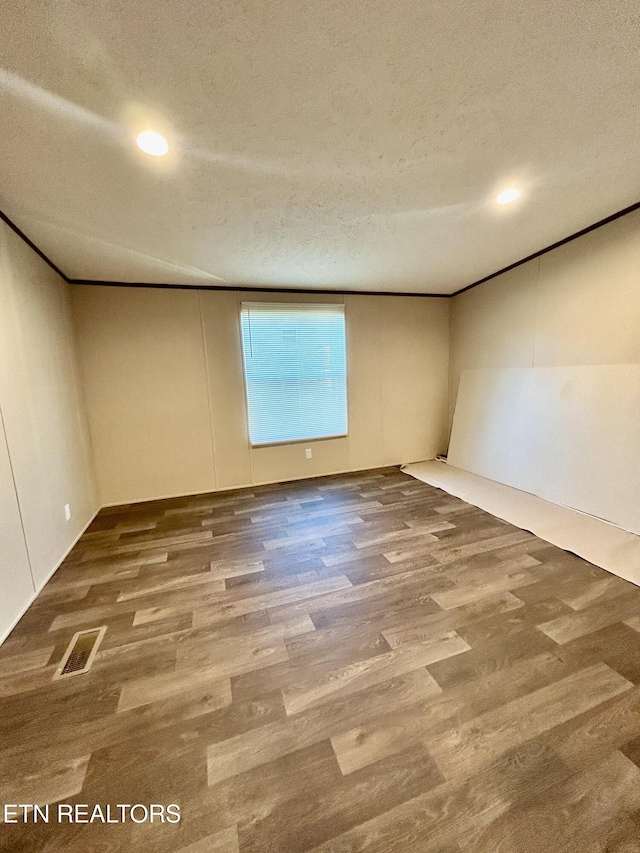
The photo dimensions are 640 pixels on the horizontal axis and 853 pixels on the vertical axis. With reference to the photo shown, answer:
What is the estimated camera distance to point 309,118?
1420mm

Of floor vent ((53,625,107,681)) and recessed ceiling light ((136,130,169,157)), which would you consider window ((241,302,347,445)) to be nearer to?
recessed ceiling light ((136,130,169,157))

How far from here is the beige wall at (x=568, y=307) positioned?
2.56 m

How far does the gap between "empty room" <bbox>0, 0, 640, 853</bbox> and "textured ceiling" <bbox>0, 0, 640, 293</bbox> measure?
13 millimetres

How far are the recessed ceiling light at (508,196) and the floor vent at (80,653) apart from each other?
356 cm

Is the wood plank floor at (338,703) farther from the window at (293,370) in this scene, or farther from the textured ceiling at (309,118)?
the textured ceiling at (309,118)

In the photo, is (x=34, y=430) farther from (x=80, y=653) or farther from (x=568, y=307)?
(x=568, y=307)

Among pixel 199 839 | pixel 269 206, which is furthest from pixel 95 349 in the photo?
pixel 199 839

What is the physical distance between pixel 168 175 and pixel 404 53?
126 cm

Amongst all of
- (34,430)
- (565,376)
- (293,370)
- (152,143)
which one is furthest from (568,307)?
(34,430)

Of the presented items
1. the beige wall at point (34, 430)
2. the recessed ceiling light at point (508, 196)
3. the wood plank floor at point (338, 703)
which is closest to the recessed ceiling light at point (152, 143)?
the beige wall at point (34, 430)

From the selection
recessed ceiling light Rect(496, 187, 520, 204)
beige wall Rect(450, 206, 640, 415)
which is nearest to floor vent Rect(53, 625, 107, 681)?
recessed ceiling light Rect(496, 187, 520, 204)

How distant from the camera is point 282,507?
10.8 ft

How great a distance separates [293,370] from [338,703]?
318 centimetres

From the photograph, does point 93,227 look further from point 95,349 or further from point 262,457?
point 262,457
